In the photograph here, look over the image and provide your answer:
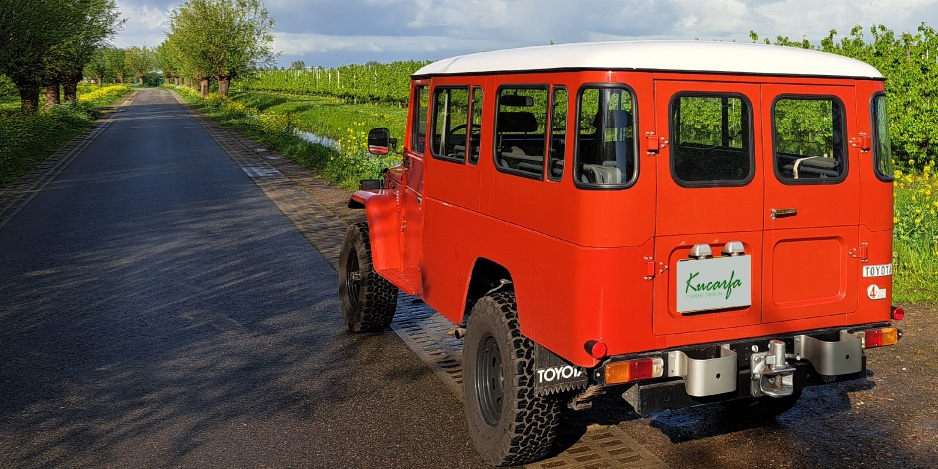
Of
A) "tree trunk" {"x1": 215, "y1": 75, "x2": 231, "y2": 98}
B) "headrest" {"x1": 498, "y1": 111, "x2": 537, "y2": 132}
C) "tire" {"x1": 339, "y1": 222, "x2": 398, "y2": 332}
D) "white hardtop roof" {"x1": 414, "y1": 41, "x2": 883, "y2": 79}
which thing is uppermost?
"tree trunk" {"x1": 215, "y1": 75, "x2": 231, "y2": 98}

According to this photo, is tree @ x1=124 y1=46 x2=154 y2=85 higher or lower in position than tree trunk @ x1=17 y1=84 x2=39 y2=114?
higher

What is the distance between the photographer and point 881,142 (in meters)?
4.70

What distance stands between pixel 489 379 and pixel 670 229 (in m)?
1.44

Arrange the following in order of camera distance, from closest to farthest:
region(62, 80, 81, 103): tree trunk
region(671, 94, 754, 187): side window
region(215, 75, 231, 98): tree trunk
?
1. region(671, 94, 754, 187): side window
2. region(62, 80, 81, 103): tree trunk
3. region(215, 75, 231, 98): tree trunk

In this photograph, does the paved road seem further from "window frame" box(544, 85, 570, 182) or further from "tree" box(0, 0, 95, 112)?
"tree" box(0, 0, 95, 112)

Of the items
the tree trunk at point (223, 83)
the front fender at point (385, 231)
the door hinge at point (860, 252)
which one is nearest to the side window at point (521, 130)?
the door hinge at point (860, 252)

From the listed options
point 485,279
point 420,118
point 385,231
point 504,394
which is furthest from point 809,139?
point 385,231

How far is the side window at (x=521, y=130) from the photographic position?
15.2 ft

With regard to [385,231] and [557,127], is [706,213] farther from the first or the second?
[385,231]

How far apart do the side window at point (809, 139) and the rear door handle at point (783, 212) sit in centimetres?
15

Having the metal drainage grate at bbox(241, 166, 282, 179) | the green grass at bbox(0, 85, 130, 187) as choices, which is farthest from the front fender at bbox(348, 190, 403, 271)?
the green grass at bbox(0, 85, 130, 187)

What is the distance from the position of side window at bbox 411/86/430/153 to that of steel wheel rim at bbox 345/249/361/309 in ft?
4.69

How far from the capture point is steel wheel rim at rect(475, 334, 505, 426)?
16.2 feet

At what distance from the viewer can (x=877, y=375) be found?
6238 millimetres
